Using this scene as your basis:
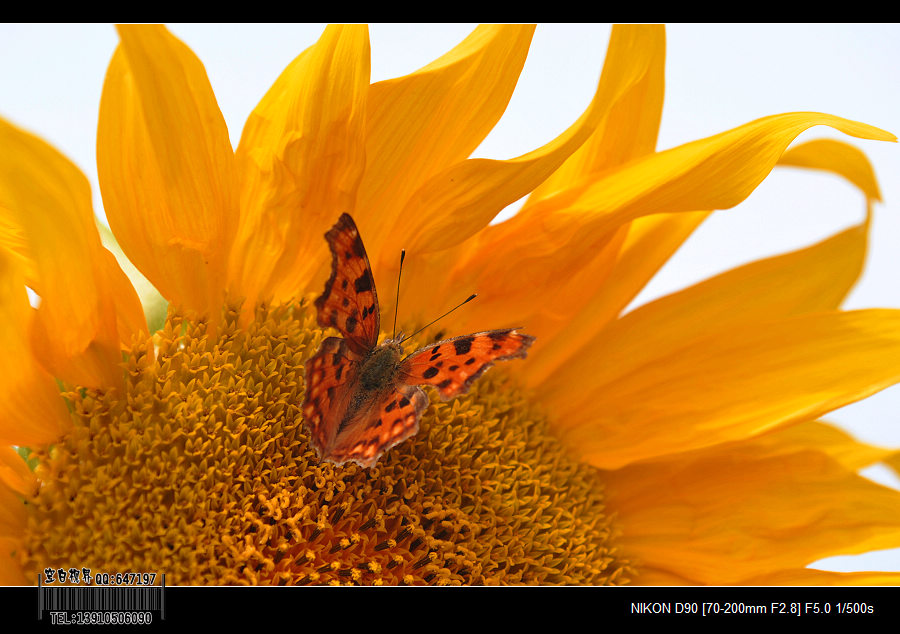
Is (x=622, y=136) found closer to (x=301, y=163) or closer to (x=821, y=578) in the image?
(x=301, y=163)

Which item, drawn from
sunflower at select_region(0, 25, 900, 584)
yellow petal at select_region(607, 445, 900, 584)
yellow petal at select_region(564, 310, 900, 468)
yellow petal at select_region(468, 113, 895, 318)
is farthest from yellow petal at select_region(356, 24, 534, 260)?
yellow petal at select_region(607, 445, 900, 584)

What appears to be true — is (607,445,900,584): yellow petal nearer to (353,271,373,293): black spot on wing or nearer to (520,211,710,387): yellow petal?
(520,211,710,387): yellow petal

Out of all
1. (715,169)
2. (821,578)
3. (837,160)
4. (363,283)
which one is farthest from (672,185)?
(821,578)

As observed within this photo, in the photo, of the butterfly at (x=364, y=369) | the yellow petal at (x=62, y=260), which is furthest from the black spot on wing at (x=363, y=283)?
the yellow petal at (x=62, y=260)
